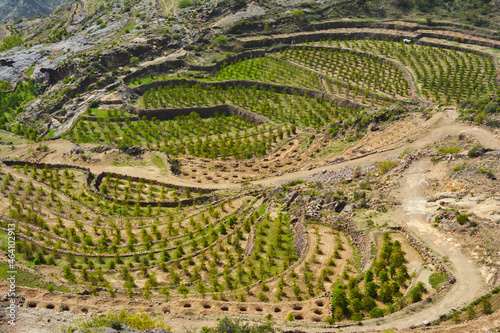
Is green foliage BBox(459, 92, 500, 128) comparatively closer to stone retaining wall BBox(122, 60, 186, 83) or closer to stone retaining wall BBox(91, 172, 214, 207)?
stone retaining wall BBox(91, 172, 214, 207)

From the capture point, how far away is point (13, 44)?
545 ft

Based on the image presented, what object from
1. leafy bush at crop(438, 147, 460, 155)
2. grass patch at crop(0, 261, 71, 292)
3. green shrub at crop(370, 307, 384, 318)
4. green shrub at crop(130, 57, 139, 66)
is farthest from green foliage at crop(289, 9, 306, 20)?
green shrub at crop(370, 307, 384, 318)

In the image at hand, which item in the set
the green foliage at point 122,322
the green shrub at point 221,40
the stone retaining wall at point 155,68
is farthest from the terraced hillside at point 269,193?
the green shrub at point 221,40

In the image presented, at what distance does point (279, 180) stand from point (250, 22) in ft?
283

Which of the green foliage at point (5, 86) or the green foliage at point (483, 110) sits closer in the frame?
the green foliage at point (483, 110)

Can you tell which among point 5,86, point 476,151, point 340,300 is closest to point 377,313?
point 340,300

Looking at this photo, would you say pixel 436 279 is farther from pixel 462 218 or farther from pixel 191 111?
pixel 191 111

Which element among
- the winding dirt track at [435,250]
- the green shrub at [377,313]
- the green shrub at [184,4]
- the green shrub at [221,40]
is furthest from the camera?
the green shrub at [184,4]

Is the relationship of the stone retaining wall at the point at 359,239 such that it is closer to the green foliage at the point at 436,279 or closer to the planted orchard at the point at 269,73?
the green foliage at the point at 436,279

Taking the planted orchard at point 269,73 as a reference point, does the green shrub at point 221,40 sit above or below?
above

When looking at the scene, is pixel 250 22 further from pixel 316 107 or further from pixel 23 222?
pixel 23 222

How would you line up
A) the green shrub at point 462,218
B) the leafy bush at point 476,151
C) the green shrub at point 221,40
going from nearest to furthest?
1. the green shrub at point 462,218
2. the leafy bush at point 476,151
3. the green shrub at point 221,40

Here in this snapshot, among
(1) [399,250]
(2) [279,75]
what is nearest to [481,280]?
(1) [399,250]

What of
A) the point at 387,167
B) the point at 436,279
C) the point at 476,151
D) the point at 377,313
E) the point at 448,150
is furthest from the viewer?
the point at 448,150
